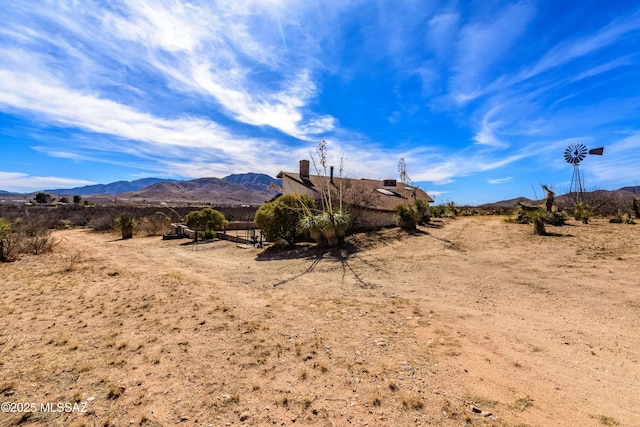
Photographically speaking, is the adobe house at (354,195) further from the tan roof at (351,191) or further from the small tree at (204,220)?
the small tree at (204,220)

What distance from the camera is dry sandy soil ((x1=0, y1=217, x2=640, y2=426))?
A: 2994 mm

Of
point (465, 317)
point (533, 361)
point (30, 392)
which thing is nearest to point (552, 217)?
point (465, 317)

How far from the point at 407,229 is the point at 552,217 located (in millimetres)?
8146

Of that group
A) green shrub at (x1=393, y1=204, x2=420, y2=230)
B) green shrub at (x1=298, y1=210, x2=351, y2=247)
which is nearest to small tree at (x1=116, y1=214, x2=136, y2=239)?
green shrub at (x1=298, y1=210, x2=351, y2=247)

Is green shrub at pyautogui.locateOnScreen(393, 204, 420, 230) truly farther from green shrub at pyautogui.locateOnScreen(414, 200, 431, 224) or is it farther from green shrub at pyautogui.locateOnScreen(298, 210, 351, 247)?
green shrub at pyautogui.locateOnScreen(298, 210, 351, 247)

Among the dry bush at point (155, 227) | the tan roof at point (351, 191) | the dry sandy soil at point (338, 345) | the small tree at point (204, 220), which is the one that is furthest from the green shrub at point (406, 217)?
the dry bush at point (155, 227)

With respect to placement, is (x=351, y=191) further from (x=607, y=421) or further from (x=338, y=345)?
(x=607, y=421)

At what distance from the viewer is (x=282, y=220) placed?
13.5 m

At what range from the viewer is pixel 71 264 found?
1034 centimetres

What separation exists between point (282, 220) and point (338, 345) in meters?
9.56

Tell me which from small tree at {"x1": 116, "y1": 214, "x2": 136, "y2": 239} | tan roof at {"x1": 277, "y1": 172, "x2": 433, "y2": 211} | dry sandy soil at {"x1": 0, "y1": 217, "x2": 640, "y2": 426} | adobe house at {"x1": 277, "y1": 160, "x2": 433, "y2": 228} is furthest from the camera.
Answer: small tree at {"x1": 116, "y1": 214, "x2": 136, "y2": 239}

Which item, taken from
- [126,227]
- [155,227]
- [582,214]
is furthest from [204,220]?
[582,214]

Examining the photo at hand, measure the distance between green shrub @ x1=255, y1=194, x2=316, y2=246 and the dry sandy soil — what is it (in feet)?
14.6

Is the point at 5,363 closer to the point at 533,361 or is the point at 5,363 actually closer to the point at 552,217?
the point at 533,361
